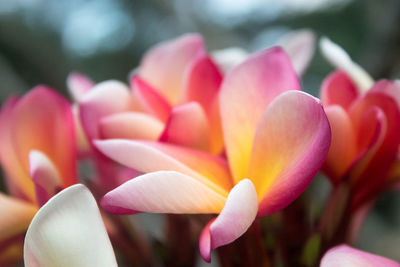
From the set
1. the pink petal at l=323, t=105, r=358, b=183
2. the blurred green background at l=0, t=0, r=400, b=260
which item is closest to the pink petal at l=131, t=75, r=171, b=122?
the pink petal at l=323, t=105, r=358, b=183

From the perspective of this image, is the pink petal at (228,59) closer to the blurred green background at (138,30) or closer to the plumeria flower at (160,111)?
the plumeria flower at (160,111)

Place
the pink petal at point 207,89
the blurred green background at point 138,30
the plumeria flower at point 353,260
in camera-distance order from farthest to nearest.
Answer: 1. the blurred green background at point 138,30
2. the pink petal at point 207,89
3. the plumeria flower at point 353,260

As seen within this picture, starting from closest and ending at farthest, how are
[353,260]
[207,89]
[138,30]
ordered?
[353,260] < [207,89] < [138,30]

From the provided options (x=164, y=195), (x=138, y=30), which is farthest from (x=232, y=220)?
(x=138, y=30)

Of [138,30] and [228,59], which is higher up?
[228,59]

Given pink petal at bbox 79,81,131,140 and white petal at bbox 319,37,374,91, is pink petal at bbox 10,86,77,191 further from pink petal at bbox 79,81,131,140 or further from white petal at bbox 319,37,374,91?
white petal at bbox 319,37,374,91

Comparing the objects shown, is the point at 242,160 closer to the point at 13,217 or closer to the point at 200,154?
the point at 200,154

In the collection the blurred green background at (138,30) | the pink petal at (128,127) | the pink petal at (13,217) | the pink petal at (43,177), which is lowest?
the blurred green background at (138,30)

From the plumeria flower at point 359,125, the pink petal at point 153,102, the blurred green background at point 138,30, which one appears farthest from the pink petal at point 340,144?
the blurred green background at point 138,30
